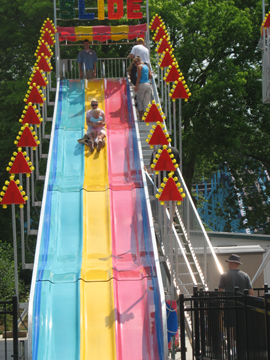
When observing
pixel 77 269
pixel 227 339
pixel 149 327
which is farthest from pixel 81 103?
pixel 227 339

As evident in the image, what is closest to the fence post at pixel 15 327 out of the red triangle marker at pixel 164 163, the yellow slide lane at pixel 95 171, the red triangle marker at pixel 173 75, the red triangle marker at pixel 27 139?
the red triangle marker at pixel 164 163

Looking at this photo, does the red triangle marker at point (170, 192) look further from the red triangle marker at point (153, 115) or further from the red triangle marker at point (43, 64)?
the red triangle marker at point (43, 64)

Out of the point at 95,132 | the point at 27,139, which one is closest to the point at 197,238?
the point at 27,139

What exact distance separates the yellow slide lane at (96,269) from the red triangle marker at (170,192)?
1.84 meters

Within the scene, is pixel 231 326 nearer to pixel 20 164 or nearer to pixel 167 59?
pixel 20 164

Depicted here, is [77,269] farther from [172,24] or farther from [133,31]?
[172,24]

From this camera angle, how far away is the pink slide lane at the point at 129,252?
960 centimetres

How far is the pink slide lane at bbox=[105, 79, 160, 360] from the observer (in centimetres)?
960

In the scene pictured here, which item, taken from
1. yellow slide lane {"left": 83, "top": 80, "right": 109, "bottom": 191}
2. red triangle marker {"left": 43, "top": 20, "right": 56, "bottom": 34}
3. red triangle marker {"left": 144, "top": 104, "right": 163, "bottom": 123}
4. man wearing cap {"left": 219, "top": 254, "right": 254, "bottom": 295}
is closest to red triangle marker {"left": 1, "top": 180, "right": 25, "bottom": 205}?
yellow slide lane {"left": 83, "top": 80, "right": 109, "bottom": 191}

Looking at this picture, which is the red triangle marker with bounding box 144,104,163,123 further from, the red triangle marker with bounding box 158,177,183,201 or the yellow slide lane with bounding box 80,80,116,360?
the red triangle marker with bounding box 158,177,183,201

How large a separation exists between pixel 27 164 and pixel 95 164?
3195 millimetres

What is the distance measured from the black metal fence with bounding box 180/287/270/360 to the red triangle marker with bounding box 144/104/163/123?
5293 mm

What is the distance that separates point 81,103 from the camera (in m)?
17.4

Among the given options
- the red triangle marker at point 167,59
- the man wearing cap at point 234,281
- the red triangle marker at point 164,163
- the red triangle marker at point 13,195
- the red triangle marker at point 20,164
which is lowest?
the man wearing cap at point 234,281
